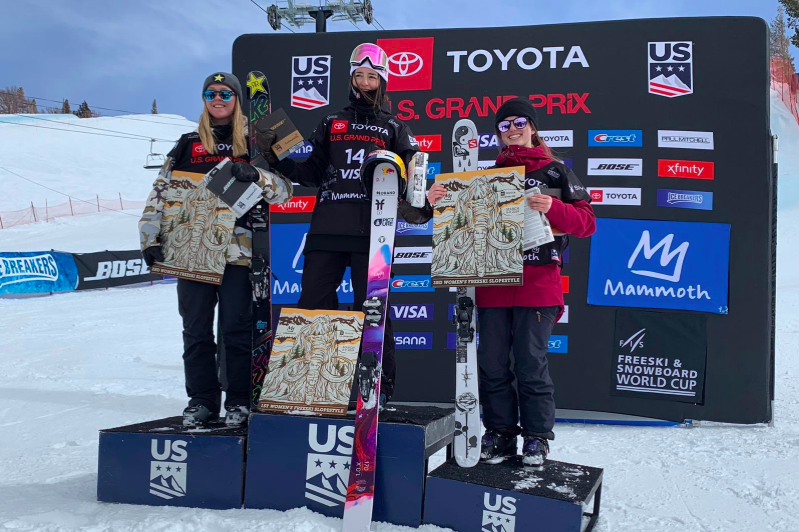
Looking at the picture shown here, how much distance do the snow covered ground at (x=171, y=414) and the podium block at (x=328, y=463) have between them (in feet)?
0.25

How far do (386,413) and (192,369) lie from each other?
0.92 m

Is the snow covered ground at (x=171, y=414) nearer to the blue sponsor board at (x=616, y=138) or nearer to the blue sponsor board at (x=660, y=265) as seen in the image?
the blue sponsor board at (x=660, y=265)

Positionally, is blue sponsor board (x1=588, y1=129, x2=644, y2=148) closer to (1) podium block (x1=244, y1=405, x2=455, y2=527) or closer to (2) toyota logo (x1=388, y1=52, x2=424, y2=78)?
(2) toyota logo (x1=388, y1=52, x2=424, y2=78)

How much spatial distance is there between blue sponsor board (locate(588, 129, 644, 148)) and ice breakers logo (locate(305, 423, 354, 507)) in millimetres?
2793

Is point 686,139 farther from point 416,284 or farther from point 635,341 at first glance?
point 416,284

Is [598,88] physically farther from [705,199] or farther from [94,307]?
[94,307]

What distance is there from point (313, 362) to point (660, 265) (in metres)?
2.61

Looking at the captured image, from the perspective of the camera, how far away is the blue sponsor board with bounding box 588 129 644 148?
13.1 ft

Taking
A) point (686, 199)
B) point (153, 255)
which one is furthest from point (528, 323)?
point (686, 199)

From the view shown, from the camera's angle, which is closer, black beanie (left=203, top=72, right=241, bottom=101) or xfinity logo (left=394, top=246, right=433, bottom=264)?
black beanie (left=203, top=72, right=241, bottom=101)

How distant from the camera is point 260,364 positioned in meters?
2.62

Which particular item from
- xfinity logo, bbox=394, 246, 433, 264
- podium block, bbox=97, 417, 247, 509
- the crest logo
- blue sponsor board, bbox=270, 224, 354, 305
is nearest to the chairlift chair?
the crest logo

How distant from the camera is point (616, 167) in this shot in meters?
4.00

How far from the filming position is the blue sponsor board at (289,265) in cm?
418
